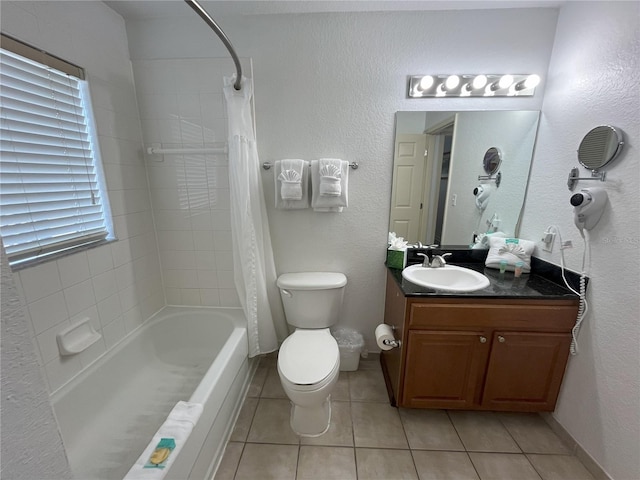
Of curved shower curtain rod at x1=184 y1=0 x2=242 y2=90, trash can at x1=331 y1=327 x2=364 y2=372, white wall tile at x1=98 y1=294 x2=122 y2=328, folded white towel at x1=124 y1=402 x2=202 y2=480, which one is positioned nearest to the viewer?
folded white towel at x1=124 y1=402 x2=202 y2=480

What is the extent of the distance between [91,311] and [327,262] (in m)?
1.36

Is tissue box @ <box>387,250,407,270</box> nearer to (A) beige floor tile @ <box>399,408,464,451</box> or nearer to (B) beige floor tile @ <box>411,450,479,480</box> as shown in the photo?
(A) beige floor tile @ <box>399,408,464,451</box>

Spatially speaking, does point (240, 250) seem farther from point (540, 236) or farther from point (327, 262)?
point (540, 236)

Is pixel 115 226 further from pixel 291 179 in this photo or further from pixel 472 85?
pixel 472 85

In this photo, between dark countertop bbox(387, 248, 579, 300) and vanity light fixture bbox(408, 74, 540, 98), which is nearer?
dark countertop bbox(387, 248, 579, 300)

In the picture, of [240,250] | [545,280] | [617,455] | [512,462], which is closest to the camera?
[617,455]

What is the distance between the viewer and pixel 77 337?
128cm

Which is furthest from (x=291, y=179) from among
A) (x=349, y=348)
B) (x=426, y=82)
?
(x=349, y=348)

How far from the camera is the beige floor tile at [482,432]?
1.39 m

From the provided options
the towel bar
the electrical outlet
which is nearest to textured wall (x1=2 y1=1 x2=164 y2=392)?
the towel bar

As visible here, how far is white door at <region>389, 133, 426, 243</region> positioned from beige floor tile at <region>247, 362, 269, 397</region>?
4.53 ft

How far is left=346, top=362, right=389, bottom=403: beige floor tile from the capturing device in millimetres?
1691

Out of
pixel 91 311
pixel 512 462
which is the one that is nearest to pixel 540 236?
pixel 512 462

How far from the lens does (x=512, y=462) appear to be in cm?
132
